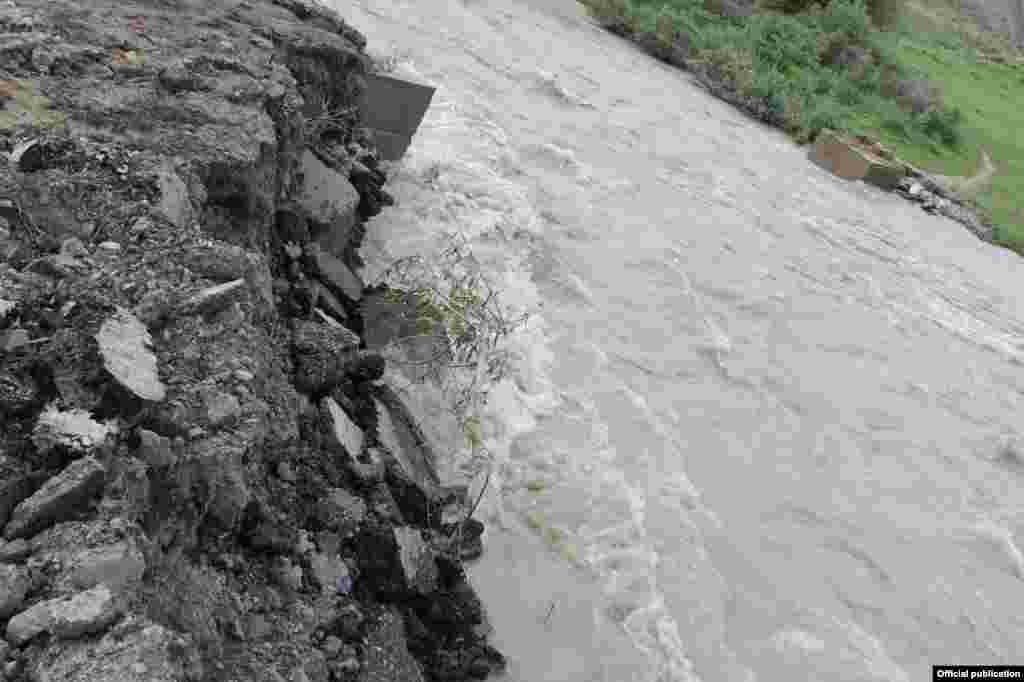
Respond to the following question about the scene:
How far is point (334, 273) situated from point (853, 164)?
10.5 m

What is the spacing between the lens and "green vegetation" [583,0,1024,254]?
15.1 meters

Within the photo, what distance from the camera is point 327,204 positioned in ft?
17.5

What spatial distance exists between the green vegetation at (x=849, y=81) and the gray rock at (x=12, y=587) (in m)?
13.6

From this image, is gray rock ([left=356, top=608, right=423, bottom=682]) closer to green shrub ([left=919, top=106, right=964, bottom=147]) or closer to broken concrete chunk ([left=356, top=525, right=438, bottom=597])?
broken concrete chunk ([left=356, top=525, right=438, bottom=597])

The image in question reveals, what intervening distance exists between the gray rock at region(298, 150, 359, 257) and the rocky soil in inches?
15.6

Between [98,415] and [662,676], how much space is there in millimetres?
2617

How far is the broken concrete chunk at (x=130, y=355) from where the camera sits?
2.41m

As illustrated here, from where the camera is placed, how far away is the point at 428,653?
10.4ft

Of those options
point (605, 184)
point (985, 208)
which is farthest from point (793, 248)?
point (985, 208)

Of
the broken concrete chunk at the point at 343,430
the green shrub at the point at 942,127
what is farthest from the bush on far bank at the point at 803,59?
the broken concrete chunk at the point at 343,430

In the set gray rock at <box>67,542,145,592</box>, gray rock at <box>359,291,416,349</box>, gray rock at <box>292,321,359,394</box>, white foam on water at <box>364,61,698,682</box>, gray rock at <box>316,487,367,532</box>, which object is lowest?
white foam on water at <box>364,61,698,682</box>

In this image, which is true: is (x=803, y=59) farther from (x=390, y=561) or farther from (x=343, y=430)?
(x=390, y=561)

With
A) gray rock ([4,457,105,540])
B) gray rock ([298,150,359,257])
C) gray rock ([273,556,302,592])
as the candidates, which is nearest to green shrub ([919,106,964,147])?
gray rock ([298,150,359,257])

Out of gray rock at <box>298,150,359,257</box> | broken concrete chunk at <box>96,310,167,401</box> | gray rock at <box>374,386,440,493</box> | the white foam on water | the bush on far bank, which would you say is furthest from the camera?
the bush on far bank
